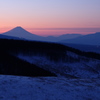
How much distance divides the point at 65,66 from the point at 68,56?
6.72m

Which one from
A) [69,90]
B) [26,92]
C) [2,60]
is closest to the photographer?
[26,92]

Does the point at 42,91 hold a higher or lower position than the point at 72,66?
higher

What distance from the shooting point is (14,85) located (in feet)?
43.1

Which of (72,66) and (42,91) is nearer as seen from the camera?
(42,91)

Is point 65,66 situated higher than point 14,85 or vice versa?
point 14,85

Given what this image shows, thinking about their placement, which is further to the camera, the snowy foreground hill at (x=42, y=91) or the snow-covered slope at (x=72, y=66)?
the snow-covered slope at (x=72, y=66)

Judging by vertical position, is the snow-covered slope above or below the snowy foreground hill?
below

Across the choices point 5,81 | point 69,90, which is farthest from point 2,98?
point 69,90

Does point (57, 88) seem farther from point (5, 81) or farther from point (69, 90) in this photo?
point (5, 81)

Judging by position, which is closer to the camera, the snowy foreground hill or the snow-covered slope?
the snowy foreground hill

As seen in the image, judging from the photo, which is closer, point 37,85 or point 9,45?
point 37,85

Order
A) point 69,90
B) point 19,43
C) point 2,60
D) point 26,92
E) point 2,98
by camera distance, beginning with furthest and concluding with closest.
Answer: point 19,43 → point 2,60 → point 69,90 → point 26,92 → point 2,98

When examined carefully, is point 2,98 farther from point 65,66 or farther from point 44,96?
point 65,66

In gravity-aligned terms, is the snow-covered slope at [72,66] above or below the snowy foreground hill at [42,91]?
below
